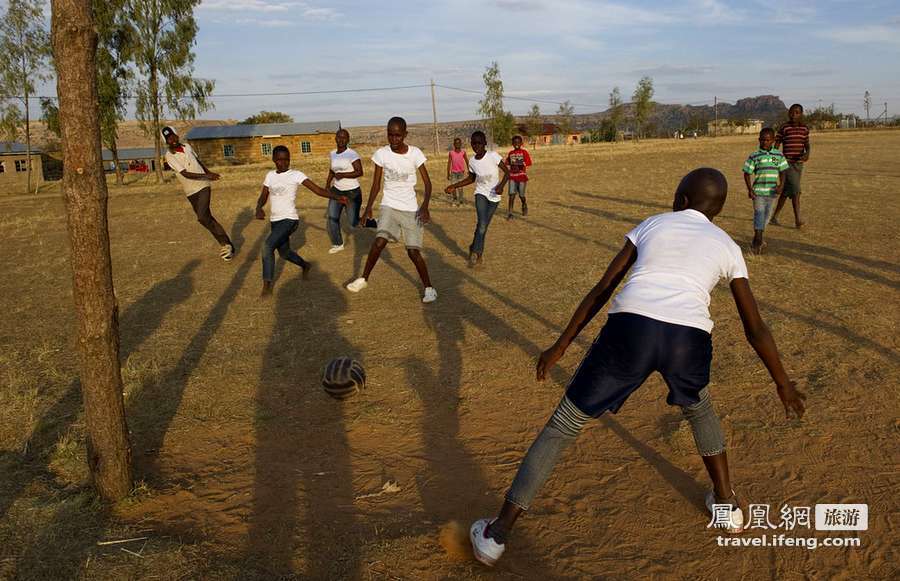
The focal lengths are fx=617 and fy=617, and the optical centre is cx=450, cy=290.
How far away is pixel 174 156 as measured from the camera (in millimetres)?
9430

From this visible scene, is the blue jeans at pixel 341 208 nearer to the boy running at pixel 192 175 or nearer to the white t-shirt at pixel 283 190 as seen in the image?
the boy running at pixel 192 175

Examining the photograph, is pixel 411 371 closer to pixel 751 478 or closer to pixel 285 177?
pixel 751 478

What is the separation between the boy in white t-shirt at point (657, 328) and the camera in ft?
9.05

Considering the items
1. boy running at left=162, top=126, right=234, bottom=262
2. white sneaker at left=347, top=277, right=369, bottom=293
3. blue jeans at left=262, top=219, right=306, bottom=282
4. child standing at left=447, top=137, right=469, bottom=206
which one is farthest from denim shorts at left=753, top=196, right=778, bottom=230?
boy running at left=162, top=126, right=234, bottom=262

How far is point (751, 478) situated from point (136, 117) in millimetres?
35959

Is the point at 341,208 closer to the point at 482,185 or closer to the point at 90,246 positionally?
the point at 482,185

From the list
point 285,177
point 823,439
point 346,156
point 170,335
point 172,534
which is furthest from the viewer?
point 346,156

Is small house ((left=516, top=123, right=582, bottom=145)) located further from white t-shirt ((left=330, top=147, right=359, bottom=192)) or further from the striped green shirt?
the striped green shirt

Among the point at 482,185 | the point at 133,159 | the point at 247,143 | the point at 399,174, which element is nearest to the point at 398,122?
the point at 399,174

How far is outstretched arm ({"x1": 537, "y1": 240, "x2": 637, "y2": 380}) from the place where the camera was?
289 cm

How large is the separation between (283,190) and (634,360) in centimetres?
610

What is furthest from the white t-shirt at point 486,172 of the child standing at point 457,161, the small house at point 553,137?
the small house at point 553,137

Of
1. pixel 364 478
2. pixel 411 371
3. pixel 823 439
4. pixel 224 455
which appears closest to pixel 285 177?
pixel 411 371

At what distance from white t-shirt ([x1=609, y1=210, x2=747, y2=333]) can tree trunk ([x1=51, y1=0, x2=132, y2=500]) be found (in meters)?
2.92
